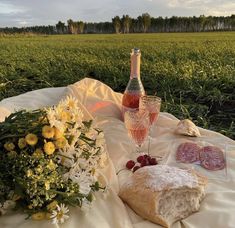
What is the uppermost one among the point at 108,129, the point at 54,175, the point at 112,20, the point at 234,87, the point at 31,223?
the point at 54,175

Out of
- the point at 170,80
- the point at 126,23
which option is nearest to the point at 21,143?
the point at 170,80

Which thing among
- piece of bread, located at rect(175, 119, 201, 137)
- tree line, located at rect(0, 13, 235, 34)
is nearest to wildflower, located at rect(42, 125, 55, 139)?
piece of bread, located at rect(175, 119, 201, 137)

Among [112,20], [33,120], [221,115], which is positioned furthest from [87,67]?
[112,20]

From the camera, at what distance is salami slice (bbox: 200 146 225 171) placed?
196 cm

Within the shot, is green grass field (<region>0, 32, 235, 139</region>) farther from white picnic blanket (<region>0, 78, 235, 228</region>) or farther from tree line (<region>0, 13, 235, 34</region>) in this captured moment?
tree line (<region>0, 13, 235, 34</region>)

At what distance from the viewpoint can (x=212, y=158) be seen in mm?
2027

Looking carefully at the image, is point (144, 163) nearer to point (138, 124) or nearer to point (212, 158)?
point (138, 124)

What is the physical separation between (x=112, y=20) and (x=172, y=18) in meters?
7.70

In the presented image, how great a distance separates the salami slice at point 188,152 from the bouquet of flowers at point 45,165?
27.2 inches

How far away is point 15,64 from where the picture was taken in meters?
7.93

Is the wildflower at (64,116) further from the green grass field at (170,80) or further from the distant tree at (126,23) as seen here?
the distant tree at (126,23)

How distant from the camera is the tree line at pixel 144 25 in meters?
44.2

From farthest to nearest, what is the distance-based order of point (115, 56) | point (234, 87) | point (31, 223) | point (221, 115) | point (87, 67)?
point (115, 56)
point (87, 67)
point (234, 87)
point (221, 115)
point (31, 223)

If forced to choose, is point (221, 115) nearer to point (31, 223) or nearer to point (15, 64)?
point (31, 223)
